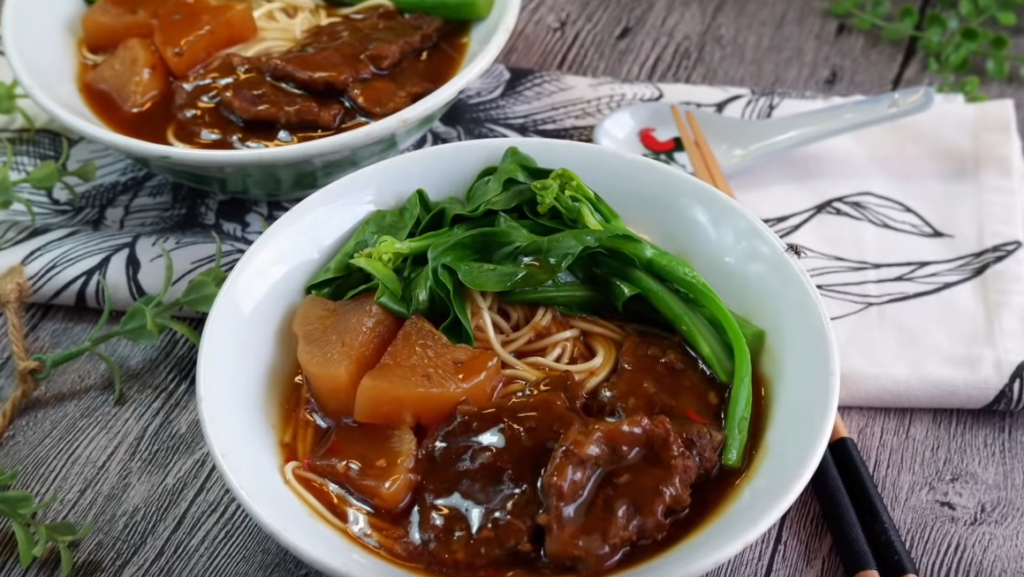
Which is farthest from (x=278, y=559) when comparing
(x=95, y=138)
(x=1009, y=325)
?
(x=1009, y=325)

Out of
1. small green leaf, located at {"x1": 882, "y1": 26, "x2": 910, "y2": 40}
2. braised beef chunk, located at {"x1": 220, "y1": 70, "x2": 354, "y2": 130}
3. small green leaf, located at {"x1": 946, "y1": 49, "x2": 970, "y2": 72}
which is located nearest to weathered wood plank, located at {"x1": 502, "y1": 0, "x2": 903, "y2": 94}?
small green leaf, located at {"x1": 882, "y1": 26, "x2": 910, "y2": 40}

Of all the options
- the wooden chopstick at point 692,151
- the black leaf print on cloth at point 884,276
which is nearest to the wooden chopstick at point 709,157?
the wooden chopstick at point 692,151

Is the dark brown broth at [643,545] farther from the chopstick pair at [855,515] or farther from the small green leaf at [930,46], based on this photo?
the small green leaf at [930,46]

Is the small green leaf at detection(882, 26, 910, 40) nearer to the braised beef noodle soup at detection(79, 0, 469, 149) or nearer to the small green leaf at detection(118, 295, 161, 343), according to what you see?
the braised beef noodle soup at detection(79, 0, 469, 149)

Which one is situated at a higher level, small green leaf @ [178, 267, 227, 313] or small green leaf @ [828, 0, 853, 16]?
small green leaf @ [828, 0, 853, 16]

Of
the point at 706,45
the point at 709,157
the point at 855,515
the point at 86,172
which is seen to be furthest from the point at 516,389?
the point at 706,45
